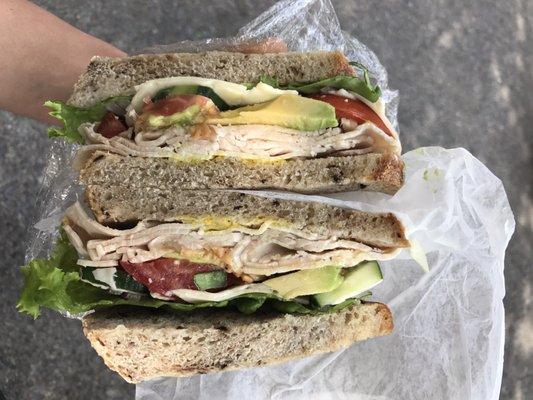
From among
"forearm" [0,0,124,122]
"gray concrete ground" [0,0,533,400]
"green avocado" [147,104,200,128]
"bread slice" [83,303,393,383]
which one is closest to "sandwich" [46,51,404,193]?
"green avocado" [147,104,200,128]

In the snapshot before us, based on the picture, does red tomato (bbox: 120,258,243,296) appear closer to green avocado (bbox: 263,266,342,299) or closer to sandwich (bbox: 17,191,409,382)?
sandwich (bbox: 17,191,409,382)

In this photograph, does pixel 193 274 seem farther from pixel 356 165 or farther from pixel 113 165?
pixel 356 165

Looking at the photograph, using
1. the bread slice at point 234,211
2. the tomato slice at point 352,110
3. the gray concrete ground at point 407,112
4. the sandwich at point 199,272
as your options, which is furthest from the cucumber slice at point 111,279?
the gray concrete ground at point 407,112

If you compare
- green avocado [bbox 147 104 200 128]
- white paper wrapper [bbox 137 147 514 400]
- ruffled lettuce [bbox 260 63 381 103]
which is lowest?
white paper wrapper [bbox 137 147 514 400]

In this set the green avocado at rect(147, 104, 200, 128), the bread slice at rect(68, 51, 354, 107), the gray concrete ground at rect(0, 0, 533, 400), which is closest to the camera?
the green avocado at rect(147, 104, 200, 128)

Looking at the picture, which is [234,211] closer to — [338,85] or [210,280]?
[210,280]

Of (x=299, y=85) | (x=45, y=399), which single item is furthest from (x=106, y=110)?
(x=45, y=399)
